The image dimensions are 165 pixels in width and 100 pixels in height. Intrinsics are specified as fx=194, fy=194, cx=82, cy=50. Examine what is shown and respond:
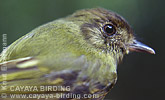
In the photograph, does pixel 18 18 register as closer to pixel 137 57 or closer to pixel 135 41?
pixel 137 57

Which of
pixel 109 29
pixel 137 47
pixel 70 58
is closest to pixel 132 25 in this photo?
pixel 137 47

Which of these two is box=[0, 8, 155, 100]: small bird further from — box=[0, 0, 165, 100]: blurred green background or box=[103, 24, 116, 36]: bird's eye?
box=[0, 0, 165, 100]: blurred green background

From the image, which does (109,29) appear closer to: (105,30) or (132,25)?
(105,30)

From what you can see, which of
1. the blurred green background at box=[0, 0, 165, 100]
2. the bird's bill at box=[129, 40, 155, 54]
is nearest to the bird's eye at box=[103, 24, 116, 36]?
the bird's bill at box=[129, 40, 155, 54]

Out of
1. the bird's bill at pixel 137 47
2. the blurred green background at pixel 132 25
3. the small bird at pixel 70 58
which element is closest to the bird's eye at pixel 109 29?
the small bird at pixel 70 58

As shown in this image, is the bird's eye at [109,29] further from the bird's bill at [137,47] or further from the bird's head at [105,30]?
the bird's bill at [137,47]
